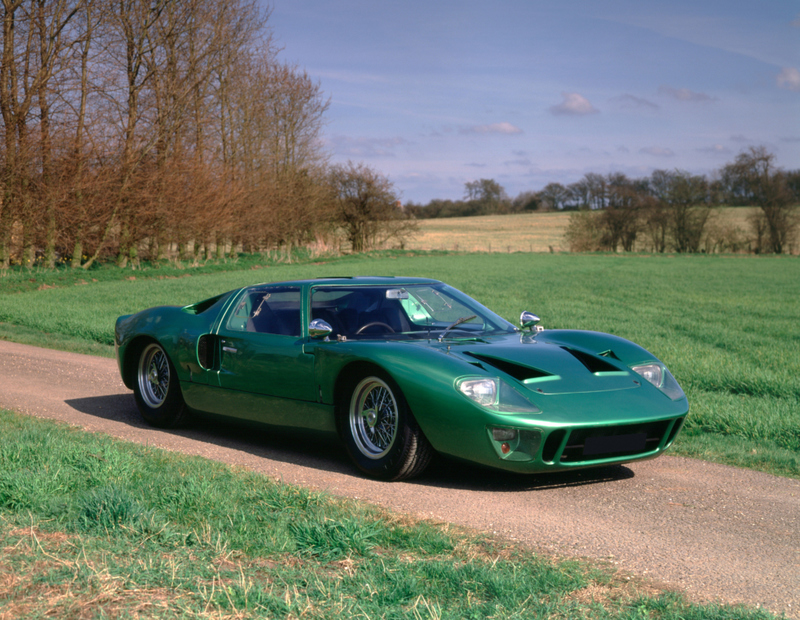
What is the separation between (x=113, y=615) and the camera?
8.78 ft

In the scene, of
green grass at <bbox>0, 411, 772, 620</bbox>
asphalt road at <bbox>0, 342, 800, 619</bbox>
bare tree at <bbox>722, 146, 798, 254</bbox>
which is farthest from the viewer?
bare tree at <bbox>722, 146, 798, 254</bbox>

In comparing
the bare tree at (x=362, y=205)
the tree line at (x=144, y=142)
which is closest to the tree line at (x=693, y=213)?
the bare tree at (x=362, y=205)

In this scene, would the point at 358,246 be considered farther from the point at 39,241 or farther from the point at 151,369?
the point at 151,369

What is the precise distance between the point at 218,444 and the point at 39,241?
26.1 m

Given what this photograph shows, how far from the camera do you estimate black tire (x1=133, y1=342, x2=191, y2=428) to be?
667 cm

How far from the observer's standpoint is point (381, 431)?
16.5 feet

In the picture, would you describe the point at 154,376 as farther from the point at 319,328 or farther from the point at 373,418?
the point at 373,418

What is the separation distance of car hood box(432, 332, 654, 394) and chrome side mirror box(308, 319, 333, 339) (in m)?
0.84

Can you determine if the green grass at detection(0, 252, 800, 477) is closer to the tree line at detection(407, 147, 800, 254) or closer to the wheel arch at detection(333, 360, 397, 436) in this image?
the wheel arch at detection(333, 360, 397, 436)

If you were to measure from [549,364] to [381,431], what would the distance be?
115 centimetres

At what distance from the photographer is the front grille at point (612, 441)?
15.0ft

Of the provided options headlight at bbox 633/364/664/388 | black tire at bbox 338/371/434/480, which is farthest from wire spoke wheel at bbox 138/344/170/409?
headlight at bbox 633/364/664/388

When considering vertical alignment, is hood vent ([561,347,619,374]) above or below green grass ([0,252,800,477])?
above

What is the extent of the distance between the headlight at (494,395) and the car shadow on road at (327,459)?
456 millimetres
